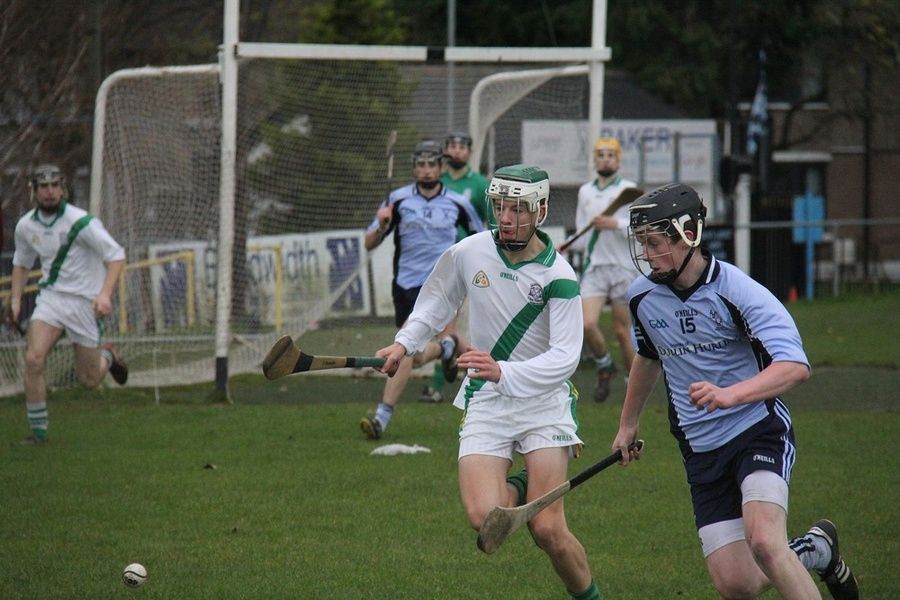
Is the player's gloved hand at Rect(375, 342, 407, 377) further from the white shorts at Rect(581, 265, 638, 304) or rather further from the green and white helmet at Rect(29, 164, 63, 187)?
the white shorts at Rect(581, 265, 638, 304)

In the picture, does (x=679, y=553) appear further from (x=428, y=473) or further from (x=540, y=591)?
(x=428, y=473)

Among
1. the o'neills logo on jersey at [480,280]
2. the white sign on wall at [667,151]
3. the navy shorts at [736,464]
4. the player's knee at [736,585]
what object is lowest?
the player's knee at [736,585]

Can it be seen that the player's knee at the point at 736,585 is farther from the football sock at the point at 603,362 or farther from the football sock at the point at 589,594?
the football sock at the point at 603,362

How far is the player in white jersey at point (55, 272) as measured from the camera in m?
10.3

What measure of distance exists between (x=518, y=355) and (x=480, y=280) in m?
0.36

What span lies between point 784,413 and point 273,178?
9.87 meters

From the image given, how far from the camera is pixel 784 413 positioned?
17.2ft

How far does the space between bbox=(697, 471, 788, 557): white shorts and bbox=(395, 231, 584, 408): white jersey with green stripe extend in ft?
3.11

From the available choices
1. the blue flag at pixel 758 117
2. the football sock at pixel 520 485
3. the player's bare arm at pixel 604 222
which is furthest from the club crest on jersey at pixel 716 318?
the blue flag at pixel 758 117

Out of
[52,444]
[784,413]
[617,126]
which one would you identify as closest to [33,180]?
[52,444]

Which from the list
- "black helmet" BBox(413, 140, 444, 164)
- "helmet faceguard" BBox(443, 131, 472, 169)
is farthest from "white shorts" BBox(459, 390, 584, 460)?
"helmet faceguard" BBox(443, 131, 472, 169)

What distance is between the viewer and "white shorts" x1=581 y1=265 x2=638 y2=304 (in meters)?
12.4

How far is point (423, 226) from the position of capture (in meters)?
11.1

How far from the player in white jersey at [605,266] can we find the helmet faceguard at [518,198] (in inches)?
251
